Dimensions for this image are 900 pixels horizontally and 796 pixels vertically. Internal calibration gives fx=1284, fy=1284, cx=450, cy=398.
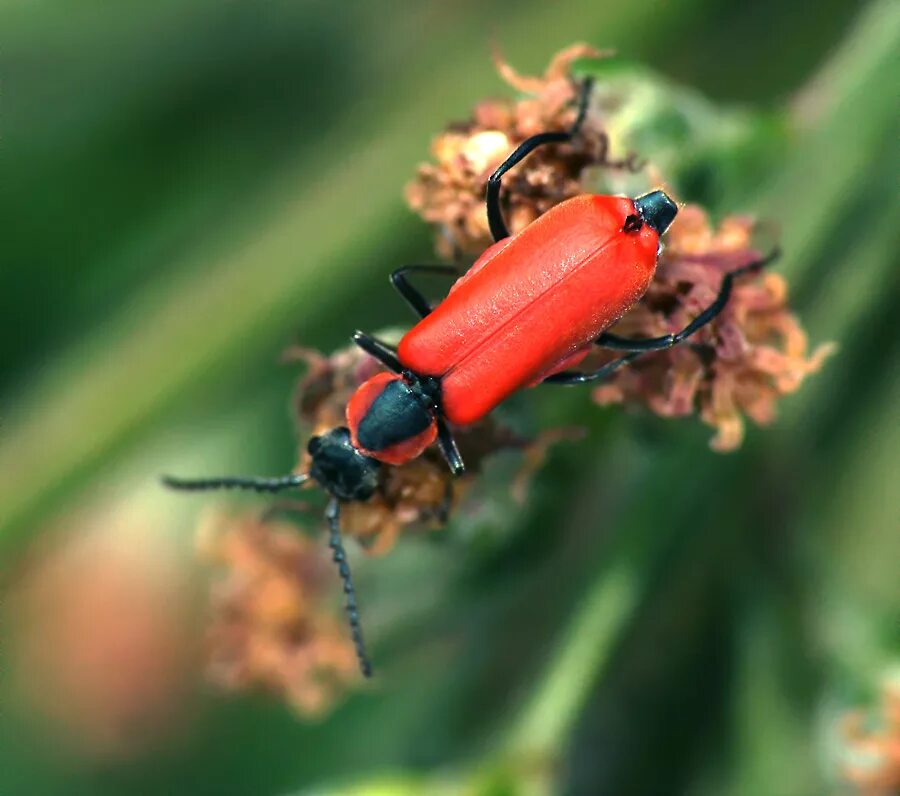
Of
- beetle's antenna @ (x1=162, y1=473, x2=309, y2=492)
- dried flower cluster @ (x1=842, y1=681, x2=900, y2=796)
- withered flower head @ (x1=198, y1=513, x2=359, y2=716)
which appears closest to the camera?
dried flower cluster @ (x1=842, y1=681, x2=900, y2=796)

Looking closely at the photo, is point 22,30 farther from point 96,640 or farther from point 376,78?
point 96,640

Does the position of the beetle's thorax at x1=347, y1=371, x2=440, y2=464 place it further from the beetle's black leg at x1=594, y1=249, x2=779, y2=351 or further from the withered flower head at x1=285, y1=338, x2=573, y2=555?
the beetle's black leg at x1=594, y1=249, x2=779, y2=351

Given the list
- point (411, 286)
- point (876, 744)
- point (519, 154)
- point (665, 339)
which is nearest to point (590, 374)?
point (665, 339)

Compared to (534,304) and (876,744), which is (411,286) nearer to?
(534,304)

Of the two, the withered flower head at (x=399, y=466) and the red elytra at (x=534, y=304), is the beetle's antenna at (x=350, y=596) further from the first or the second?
the red elytra at (x=534, y=304)

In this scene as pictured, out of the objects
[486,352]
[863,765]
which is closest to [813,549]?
[863,765]

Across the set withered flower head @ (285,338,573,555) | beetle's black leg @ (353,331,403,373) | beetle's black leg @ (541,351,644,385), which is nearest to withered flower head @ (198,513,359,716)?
withered flower head @ (285,338,573,555)
